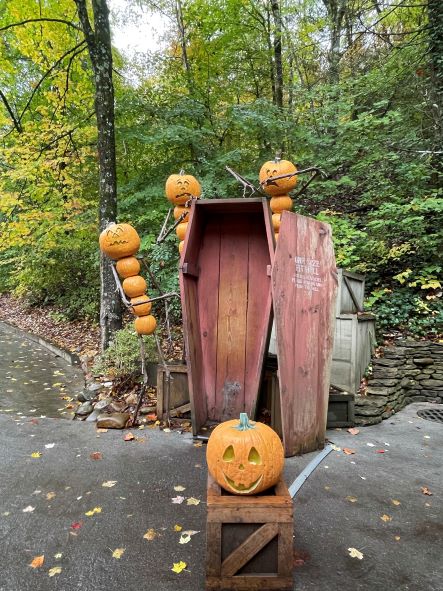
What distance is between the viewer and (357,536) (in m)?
2.10

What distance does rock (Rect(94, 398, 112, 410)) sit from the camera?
4.27m

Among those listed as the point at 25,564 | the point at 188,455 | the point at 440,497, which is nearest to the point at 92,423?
the point at 188,455

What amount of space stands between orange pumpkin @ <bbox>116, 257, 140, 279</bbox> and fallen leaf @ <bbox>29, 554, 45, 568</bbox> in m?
2.31

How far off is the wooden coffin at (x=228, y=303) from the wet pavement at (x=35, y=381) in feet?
5.99

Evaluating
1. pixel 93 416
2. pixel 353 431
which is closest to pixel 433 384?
pixel 353 431

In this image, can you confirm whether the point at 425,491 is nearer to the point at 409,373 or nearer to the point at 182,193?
the point at 409,373

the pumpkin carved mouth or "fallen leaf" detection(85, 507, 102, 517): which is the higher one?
the pumpkin carved mouth

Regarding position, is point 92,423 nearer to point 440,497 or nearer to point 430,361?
point 440,497

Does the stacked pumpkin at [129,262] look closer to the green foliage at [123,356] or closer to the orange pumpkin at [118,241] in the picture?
the orange pumpkin at [118,241]

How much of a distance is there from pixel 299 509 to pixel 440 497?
0.99 m

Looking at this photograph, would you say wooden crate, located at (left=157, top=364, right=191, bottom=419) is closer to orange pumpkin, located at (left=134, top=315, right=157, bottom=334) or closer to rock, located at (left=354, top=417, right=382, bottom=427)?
orange pumpkin, located at (left=134, top=315, right=157, bottom=334)

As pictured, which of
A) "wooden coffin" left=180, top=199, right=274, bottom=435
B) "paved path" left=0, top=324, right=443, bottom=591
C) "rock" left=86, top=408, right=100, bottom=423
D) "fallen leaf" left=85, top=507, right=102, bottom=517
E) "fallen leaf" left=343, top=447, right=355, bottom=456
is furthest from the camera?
"rock" left=86, top=408, right=100, bottom=423

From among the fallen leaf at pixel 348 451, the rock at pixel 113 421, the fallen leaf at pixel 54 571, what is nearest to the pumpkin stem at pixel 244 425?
the fallen leaf at pixel 54 571

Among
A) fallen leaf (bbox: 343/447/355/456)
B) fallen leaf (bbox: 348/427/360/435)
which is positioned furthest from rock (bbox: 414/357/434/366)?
fallen leaf (bbox: 343/447/355/456)
